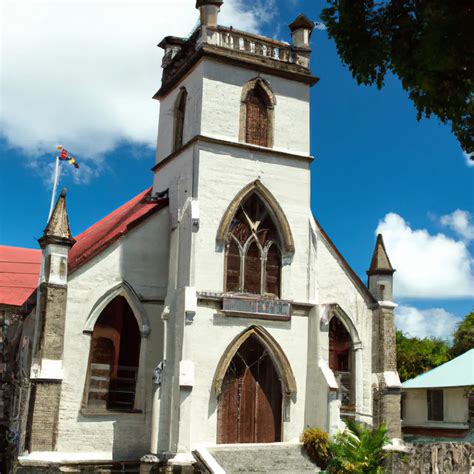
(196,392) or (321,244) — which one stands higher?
(321,244)

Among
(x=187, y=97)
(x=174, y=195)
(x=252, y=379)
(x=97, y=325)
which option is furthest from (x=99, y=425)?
(x=187, y=97)

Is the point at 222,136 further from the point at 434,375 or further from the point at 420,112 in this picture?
the point at 434,375

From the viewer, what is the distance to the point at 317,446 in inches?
738

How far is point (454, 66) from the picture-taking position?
879 cm

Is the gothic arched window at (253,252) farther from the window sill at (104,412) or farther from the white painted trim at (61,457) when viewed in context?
the white painted trim at (61,457)

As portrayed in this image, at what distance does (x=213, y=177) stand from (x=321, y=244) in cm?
419

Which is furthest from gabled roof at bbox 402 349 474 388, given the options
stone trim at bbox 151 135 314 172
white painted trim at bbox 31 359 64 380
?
white painted trim at bbox 31 359 64 380

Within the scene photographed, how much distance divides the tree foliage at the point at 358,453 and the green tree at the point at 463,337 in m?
19.8

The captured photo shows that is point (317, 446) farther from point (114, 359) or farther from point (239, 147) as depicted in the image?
point (239, 147)

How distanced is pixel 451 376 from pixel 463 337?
35.8 ft

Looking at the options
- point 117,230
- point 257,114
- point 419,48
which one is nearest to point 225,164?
point 257,114

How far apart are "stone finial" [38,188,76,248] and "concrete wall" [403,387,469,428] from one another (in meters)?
16.4

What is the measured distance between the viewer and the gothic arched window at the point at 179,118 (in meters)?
22.2

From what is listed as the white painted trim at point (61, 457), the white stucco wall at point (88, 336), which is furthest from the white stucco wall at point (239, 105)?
the white painted trim at point (61, 457)
